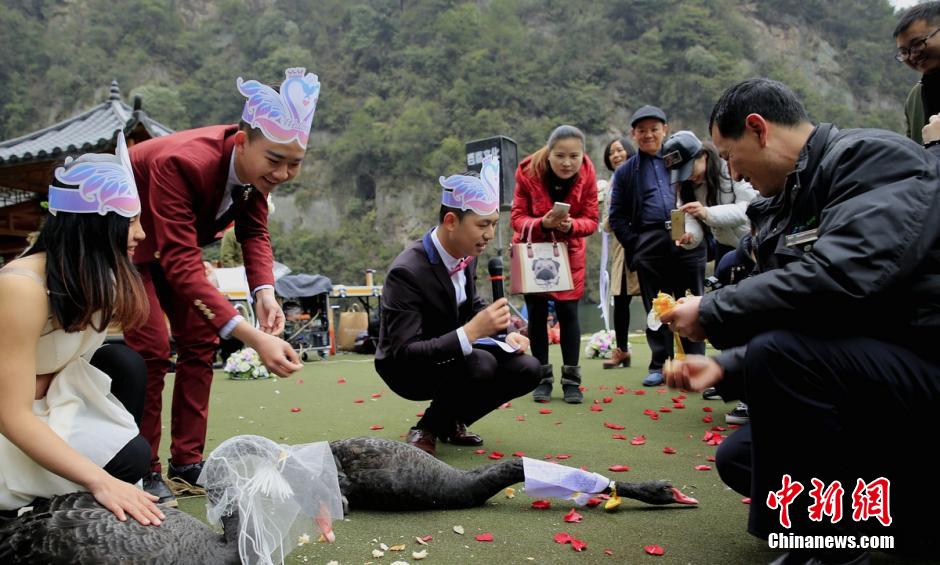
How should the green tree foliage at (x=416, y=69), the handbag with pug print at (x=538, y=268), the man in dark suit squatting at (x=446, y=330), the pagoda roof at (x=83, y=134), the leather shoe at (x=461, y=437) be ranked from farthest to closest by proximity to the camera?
the green tree foliage at (x=416, y=69) → the pagoda roof at (x=83, y=134) → the handbag with pug print at (x=538, y=268) → the leather shoe at (x=461, y=437) → the man in dark suit squatting at (x=446, y=330)

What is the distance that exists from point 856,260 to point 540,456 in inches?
76.1

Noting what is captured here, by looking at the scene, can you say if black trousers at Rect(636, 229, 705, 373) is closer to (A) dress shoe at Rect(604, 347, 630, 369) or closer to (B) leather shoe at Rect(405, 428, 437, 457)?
(A) dress shoe at Rect(604, 347, 630, 369)

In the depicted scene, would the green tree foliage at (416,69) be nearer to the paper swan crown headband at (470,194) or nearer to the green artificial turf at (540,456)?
the green artificial turf at (540,456)

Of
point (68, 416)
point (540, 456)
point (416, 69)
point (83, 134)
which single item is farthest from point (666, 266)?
point (416, 69)

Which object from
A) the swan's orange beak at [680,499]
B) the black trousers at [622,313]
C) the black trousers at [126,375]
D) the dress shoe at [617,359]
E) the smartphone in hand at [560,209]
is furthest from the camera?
the dress shoe at [617,359]

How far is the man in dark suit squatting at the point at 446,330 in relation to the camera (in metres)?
3.30

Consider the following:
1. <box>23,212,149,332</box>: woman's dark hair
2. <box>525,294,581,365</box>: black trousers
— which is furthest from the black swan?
<box>525,294,581,365</box>: black trousers

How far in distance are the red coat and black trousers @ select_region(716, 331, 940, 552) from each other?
118 inches

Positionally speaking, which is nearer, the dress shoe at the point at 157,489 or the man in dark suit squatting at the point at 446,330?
the dress shoe at the point at 157,489

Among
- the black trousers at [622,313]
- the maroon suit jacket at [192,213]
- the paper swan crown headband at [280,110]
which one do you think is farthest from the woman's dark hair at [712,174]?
the maroon suit jacket at [192,213]

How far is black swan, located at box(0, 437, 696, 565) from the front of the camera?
166 cm

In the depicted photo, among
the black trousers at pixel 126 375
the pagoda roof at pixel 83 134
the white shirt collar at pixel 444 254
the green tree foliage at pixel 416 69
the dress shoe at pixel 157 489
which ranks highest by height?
the green tree foliage at pixel 416 69

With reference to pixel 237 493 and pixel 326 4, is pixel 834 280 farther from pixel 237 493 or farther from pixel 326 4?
pixel 326 4

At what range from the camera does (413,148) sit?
5384cm
